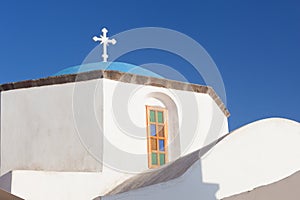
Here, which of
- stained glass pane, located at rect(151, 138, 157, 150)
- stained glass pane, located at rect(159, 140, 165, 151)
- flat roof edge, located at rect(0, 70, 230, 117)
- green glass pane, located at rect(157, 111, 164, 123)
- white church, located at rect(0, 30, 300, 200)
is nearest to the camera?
white church, located at rect(0, 30, 300, 200)

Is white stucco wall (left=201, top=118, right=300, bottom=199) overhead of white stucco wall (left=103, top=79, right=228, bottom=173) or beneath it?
beneath

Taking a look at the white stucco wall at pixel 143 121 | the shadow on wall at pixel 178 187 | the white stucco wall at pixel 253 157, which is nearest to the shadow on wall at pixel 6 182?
the white stucco wall at pixel 143 121

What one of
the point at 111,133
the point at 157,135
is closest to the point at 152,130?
the point at 157,135

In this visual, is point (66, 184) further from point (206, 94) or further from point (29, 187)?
point (206, 94)

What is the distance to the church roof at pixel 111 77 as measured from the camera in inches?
345

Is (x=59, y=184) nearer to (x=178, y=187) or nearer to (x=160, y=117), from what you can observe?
(x=178, y=187)

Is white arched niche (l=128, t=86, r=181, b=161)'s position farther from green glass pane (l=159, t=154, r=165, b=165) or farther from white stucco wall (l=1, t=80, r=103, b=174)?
white stucco wall (l=1, t=80, r=103, b=174)

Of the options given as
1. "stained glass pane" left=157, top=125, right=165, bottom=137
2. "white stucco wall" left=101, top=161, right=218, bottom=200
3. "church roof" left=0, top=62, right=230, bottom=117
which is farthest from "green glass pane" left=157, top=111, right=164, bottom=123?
"white stucco wall" left=101, top=161, right=218, bottom=200

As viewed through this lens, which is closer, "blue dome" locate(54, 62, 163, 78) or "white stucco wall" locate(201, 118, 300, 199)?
"white stucco wall" locate(201, 118, 300, 199)

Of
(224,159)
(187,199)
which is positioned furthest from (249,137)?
(187,199)

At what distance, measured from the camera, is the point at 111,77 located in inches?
344

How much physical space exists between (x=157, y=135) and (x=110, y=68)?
1.73 meters

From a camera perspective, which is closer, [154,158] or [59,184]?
[59,184]

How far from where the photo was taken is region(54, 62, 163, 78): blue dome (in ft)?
30.3
